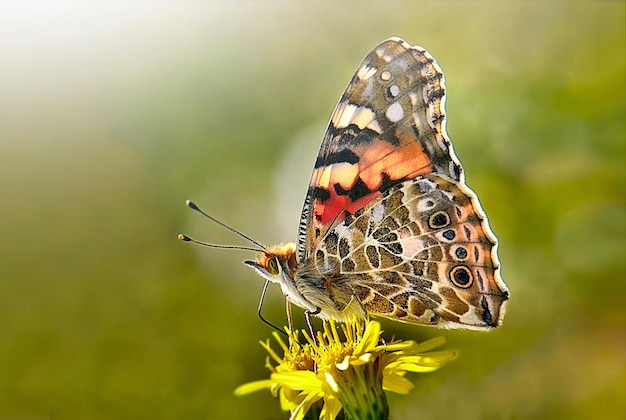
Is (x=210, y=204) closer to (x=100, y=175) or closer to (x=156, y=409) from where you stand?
(x=100, y=175)

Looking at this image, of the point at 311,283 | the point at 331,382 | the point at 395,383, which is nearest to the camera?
the point at 331,382

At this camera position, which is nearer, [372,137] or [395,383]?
[395,383]

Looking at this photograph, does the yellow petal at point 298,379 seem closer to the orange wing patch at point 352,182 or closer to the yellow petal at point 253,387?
the yellow petal at point 253,387

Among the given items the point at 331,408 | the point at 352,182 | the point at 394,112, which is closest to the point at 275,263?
the point at 352,182

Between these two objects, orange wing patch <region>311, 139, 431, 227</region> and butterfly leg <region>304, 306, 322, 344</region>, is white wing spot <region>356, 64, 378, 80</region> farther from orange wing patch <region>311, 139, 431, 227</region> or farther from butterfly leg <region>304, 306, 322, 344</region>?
butterfly leg <region>304, 306, 322, 344</region>

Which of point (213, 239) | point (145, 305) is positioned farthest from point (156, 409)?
point (213, 239)

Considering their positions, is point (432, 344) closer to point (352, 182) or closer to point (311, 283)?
point (311, 283)
